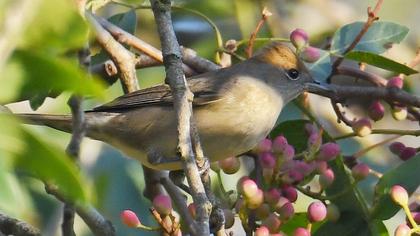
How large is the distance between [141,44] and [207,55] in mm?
588

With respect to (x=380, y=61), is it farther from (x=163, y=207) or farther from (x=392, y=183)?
(x=163, y=207)

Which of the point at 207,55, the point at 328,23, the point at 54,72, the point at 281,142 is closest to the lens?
the point at 54,72

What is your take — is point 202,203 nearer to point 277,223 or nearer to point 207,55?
point 277,223

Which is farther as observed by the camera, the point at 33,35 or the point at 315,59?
the point at 315,59

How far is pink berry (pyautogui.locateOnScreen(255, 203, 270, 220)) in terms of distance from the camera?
7.91ft

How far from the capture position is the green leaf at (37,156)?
0.73 metres

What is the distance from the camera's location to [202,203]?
1692 mm

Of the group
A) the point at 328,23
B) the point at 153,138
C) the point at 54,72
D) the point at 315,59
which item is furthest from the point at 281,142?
the point at 328,23

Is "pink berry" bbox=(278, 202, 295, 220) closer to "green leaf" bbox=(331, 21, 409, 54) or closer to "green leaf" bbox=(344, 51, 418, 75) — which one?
"green leaf" bbox=(344, 51, 418, 75)

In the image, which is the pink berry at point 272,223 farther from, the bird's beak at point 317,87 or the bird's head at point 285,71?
the bird's head at point 285,71

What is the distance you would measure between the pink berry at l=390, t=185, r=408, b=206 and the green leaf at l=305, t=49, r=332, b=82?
0.77 m

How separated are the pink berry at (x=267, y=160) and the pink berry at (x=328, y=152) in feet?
0.57

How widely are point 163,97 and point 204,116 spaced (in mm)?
204

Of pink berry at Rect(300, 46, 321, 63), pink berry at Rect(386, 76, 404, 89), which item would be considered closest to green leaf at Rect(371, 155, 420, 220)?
pink berry at Rect(386, 76, 404, 89)
